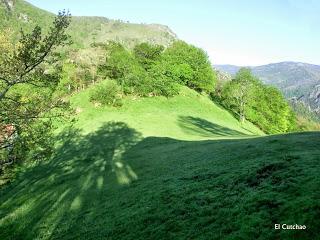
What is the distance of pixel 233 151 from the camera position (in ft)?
107

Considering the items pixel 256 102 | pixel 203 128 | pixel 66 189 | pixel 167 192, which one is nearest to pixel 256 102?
pixel 256 102

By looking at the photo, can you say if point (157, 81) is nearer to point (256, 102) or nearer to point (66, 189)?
point (256, 102)

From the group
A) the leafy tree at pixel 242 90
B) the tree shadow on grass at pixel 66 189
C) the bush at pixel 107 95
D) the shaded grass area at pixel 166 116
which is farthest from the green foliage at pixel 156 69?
the tree shadow on grass at pixel 66 189

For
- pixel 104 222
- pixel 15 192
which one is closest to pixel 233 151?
pixel 104 222

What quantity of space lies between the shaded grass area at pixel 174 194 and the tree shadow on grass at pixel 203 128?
65.1 ft

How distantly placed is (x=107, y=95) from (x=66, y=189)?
49.8m

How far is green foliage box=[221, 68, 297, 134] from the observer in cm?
10781

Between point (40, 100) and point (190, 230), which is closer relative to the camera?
point (190, 230)

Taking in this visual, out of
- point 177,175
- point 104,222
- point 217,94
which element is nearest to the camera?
point 104,222

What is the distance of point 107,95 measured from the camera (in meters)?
83.4

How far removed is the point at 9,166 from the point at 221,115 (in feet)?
235

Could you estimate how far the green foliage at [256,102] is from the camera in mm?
107812

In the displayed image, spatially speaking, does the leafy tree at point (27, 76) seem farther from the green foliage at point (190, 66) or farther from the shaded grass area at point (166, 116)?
the green foliage at point (190, 66)

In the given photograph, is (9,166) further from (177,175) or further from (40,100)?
(177,175)
